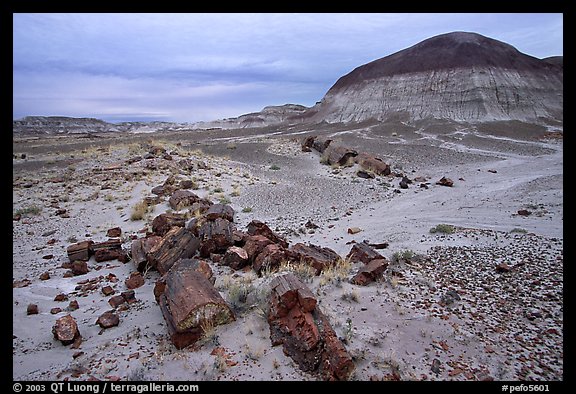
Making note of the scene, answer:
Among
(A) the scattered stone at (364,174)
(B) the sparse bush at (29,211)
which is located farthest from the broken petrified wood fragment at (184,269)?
(A) the scattered stone at (364,174)

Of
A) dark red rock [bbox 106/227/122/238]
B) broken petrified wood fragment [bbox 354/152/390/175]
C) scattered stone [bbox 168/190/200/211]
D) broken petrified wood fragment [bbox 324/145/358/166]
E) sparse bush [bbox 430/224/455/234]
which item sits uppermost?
broken petrified wood fragment [bbox 324/145/358/166]

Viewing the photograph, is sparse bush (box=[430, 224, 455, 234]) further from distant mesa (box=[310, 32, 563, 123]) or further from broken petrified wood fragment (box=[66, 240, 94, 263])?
distant mesa (box=[310, 32, 563, 123])

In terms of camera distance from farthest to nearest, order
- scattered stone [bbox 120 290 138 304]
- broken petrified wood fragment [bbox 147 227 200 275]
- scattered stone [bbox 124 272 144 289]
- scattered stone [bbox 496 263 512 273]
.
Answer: broken petrified wood fragment [bbox 147 227 200 275] < scattered stone [bbox 124 272 144 289] < scattered stone [bbox 496 263 512 273] < scattered stone [bbox 120 290 138 304]

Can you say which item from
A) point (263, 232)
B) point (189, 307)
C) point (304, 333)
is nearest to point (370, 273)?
point (304, 333)

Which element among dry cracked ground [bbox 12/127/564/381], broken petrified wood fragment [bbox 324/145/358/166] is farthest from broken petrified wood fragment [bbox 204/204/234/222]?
broken petrified wood fragment [bbox 324/145/358/166]

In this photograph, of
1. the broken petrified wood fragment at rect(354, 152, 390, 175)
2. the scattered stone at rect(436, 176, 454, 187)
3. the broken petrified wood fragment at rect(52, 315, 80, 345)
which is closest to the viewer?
the broken petrified wood fragment at rect(52, 315, 80, 345)

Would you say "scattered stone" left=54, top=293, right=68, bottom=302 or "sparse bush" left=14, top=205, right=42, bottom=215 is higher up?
"sparse bush" left=14, top=205, right=42, bottom=215

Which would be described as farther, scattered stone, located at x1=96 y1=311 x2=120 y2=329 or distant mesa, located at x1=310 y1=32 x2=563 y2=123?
distant mesa, located at x1=310 y1=32 x2=563 y2=123
